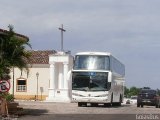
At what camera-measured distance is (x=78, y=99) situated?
41.2 m

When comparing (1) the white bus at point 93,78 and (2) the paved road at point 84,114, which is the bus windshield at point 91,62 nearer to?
(1) the white bus at point 93,78

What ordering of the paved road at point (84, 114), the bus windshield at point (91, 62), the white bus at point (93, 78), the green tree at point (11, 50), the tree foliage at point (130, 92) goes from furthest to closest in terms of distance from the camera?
the tree foliage at point (130, 92)
the bus windshield at point (91, 62)
the white bus at point (93, 78)
the green tree at point (11, 50)
the paved road at point (84, 114)

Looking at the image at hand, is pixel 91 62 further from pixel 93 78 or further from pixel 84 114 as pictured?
pixel 84 114

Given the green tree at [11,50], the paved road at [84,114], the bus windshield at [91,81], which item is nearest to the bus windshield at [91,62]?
the bus windshield at [91,81]

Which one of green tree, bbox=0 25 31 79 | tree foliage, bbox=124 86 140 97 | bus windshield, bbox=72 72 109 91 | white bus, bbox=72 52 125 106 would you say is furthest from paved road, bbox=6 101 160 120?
tree foliage, bbox=124 86 140 97

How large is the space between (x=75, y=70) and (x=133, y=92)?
9866 centimetres

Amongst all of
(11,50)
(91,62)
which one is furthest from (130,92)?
(11,50)

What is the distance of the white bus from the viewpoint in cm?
4081

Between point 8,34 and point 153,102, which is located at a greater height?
point 8,34

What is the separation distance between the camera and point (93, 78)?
134ft

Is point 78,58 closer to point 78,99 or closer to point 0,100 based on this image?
point 78,99

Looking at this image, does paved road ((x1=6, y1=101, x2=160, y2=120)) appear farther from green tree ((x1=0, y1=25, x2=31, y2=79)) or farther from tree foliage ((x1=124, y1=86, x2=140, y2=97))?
tree foliage ((x1=124, y1=86, x2=140, y2=97))

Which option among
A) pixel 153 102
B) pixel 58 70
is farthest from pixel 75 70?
pixel 58 70

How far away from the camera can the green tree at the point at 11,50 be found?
2962 cm
